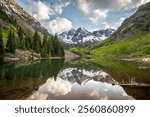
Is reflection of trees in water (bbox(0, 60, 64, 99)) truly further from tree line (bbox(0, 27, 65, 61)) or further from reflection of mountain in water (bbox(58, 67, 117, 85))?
tree line (bbox(0, 27, 65, 61))

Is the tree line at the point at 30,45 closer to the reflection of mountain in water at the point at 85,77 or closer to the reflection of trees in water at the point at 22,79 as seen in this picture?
the reflection of trees in water at the point at 22,79

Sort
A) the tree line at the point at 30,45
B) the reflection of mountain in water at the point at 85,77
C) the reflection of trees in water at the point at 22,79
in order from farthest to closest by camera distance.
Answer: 1. the tree line at the point at 30,45
2. the reflection of mountain in water at the point at 85,77
3. the reflection of trees in water at the point at 22,79

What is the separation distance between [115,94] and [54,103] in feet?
51.9

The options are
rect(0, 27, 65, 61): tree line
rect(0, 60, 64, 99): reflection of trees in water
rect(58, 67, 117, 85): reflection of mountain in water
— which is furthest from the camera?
rect(0, 27, 65, 61): tree line

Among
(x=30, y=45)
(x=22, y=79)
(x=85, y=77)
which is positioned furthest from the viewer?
(x=30, y=45)

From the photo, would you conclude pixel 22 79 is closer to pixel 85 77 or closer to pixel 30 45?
pixel 85 77

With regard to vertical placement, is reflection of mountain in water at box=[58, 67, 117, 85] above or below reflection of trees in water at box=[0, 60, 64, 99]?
below

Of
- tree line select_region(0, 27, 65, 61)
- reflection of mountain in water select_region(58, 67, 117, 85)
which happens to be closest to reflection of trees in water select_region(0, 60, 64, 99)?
reflection of mountain in water select_region(58, 67, 117, 85)

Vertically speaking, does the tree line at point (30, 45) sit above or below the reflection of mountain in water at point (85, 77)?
above

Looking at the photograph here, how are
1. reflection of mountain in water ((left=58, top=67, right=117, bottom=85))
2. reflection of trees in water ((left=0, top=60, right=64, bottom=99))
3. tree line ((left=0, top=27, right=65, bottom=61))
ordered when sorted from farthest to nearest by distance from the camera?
1. tree line ((left=0, top=27, right=65, bottom=61))
2. reflection of mountain in water ((left=58, top=67, right=117, bottom=85))
3. reflection of trees in water ((left=0, top=60, right=64, bottom=99))

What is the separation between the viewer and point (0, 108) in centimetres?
1867

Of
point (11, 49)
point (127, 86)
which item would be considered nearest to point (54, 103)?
point (127, 86)

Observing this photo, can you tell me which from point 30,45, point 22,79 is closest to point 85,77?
point 22,79

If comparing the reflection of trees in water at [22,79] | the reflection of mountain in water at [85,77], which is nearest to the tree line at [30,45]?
the reflection of trees in water at [22,79]
